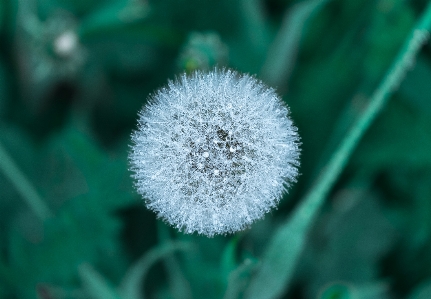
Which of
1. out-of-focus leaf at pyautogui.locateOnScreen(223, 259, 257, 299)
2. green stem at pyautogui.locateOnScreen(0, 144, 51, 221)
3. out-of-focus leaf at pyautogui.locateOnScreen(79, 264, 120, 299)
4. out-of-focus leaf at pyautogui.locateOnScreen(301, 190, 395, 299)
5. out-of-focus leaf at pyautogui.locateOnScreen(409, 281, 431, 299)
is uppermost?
green stem at pyautogui.locateOnScreen(0, 144, 51, 221)

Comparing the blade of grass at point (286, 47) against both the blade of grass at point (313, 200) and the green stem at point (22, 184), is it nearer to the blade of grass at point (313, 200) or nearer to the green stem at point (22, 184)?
the blade of grass at point (313, 200)

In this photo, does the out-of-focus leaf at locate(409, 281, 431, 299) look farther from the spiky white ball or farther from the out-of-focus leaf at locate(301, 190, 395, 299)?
the spiky white ball

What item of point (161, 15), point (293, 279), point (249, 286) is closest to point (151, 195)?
point (249, 286)

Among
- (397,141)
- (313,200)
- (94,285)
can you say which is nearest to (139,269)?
(94,285)

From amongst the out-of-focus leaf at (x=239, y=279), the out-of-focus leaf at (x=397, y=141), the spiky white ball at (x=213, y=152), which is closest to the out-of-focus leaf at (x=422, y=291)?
the out-of-focus leaf at (x=397, y=141)

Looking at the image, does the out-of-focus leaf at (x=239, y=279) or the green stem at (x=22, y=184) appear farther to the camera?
the green stem at (x=22, y=184)

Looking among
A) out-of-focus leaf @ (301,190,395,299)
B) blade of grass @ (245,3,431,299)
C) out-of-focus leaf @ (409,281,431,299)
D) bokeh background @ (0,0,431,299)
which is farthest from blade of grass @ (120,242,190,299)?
out-of-focus leaf @ (409,281,431,299)
